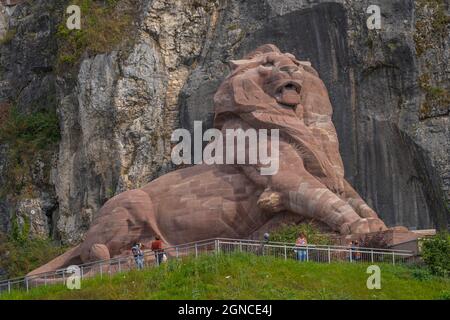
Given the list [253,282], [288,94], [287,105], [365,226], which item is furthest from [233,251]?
[288,94]

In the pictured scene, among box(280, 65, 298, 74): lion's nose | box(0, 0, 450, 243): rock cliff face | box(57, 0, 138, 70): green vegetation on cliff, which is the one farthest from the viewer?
box(57, 0, 138, 70): green vegetation on cliff

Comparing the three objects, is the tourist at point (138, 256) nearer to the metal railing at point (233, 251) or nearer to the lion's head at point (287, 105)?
the metal railing at point (233, 251)

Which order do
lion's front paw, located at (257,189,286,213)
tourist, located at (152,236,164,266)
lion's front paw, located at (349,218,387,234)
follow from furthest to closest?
lion's front paw, located at (257,189,286,213) → lion's front paw, located at (349,218,387,234) → tourist, located at (152,236,164,266)

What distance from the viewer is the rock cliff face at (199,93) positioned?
34.7 metres

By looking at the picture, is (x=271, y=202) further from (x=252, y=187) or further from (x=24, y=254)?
(x=24, y=254)

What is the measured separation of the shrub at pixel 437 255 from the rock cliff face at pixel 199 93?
8.17 m

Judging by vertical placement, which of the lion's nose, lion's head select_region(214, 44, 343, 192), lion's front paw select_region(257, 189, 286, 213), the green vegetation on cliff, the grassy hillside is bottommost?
the grassy hillside

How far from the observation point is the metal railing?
26.5m

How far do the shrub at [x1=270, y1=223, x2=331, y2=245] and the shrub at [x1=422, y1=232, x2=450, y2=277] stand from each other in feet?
9.33

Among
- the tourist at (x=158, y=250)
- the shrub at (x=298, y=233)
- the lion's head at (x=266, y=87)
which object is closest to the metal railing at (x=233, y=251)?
the tourist at (x=158, y=250)

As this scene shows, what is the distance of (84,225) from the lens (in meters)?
40.0

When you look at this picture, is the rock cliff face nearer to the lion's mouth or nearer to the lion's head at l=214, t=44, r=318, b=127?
the lion's head at l=214, t=44, r=318, b=127

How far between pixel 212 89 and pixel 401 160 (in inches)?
284

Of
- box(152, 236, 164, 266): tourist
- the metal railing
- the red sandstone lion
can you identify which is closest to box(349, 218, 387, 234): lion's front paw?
the red sandstone lion
